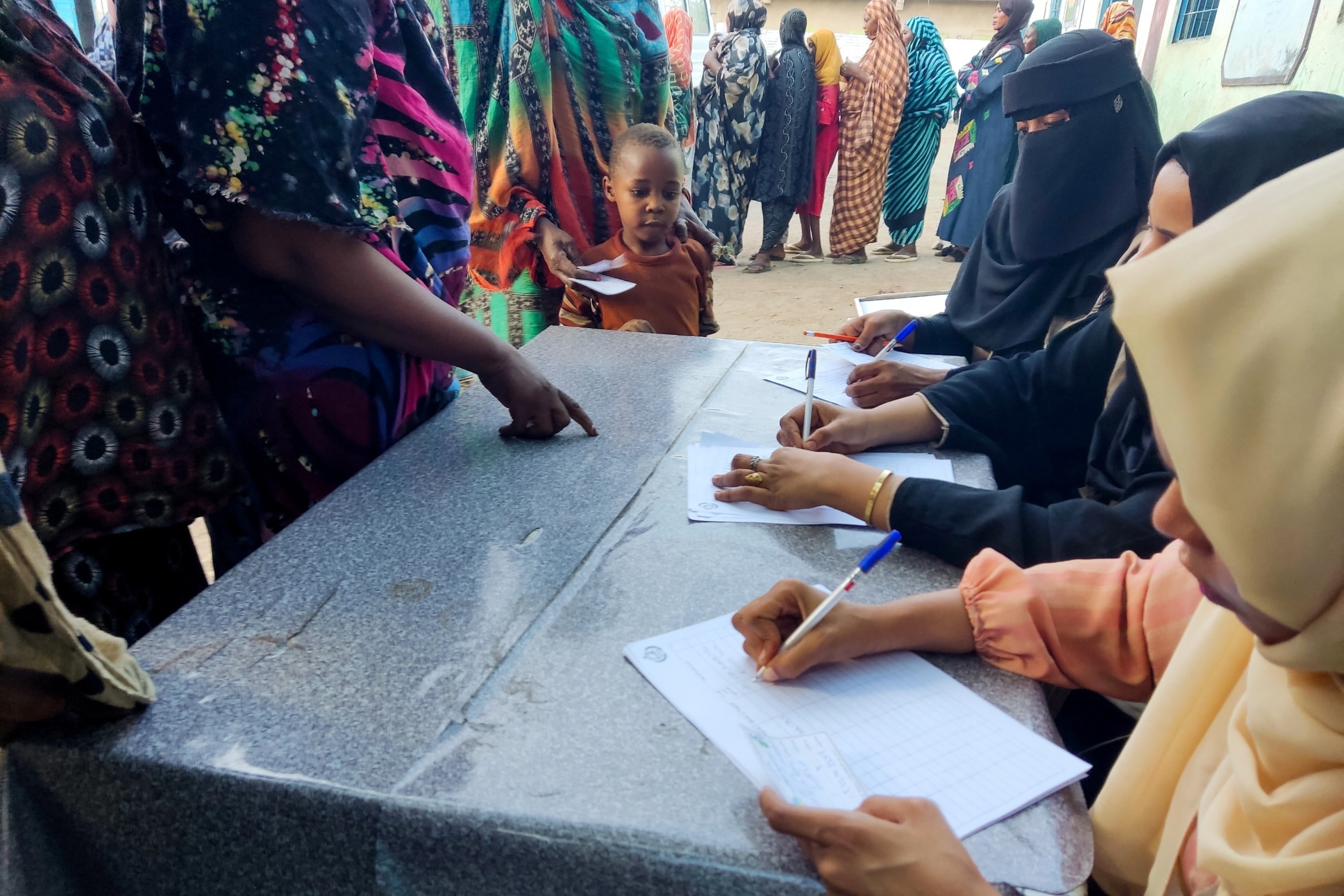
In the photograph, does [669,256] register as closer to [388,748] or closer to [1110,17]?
[388,748]

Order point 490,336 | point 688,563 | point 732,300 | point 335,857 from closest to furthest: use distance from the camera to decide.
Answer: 1. point 335,857
2. point 688,563
3. point 490,336
4. point 732,300

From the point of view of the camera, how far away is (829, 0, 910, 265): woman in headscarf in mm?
6566

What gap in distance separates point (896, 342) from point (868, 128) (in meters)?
5.58

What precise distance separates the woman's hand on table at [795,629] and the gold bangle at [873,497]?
0.87 feet

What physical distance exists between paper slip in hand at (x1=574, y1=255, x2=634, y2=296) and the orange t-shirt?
2cm

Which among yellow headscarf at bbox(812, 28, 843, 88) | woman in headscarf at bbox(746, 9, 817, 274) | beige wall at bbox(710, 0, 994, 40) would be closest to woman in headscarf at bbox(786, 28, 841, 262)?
yellow headscarf at bbox(812, 28, 843, 88)

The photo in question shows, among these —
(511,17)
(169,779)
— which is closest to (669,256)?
(511,17)

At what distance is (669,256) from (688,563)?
4.64ft

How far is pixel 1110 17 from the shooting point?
6184 mm

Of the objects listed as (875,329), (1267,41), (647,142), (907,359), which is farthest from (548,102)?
(1267,41)

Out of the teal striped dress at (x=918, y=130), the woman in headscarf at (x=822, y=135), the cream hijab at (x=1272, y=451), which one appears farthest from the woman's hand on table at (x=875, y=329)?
the teal striped dress at (x=918, y=130)

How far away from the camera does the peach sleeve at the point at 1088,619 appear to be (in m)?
0.86

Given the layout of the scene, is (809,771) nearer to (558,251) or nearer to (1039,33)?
(558,251)

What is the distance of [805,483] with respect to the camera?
1140 millimetres
